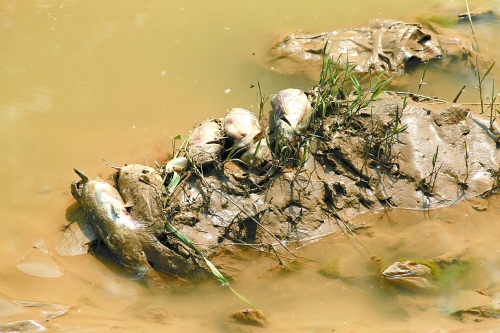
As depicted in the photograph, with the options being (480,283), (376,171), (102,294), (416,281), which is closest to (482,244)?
(480,283)

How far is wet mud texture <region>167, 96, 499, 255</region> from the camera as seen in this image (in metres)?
3.78

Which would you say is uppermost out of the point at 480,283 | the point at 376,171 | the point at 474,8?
the point at 474,8

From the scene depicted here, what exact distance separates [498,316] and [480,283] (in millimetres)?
400

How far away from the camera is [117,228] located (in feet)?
11.7

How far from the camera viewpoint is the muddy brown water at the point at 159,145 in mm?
3369

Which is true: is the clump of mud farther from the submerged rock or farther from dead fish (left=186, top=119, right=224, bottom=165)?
the submerged rock

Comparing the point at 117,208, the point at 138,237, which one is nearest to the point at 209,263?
the point at 138,237

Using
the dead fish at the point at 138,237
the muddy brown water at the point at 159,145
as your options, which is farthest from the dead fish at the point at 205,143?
the muddy brown water at the point at 159,145

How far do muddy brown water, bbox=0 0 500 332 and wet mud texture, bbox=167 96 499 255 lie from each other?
14 centimetres

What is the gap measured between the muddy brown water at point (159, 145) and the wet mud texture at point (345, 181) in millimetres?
141

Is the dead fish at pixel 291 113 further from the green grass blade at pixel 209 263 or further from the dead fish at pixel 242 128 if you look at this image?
the green grass blade at pixel 209 263

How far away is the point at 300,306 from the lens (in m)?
3.45

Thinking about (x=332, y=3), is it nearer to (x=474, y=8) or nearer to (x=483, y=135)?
(x=474, y=8)

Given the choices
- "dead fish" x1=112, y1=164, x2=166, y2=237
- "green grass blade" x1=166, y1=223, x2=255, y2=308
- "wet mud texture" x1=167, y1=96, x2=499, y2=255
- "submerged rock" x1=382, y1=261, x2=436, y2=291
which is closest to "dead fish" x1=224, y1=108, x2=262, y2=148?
"wet mud texture" x1=167, y1=96, x2=499, y2=255
